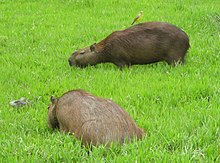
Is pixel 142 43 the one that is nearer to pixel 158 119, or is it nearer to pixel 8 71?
pixel 8 71

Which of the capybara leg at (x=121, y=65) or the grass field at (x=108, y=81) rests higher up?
the grass field at (x=108, y=81)

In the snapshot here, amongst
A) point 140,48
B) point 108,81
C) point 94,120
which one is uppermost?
point 94,120

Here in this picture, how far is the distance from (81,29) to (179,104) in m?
4.02

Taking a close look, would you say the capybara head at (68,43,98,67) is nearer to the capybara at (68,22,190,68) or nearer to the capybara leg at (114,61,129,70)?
the capybara at (68,22,190,68)

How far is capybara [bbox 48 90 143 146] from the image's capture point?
12.5ft

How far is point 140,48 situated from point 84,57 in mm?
841

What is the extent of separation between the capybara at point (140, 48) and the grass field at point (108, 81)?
0.15 m

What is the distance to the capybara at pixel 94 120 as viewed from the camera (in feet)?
12.5

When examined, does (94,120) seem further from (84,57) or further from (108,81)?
(84,57)

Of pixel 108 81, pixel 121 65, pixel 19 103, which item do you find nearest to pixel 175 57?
pixel 121 65

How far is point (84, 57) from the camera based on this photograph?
7.09 m

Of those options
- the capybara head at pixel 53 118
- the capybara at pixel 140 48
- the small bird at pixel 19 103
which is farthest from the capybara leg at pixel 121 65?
the capybara head at pixel 53 118

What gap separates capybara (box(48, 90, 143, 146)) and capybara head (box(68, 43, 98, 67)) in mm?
2400

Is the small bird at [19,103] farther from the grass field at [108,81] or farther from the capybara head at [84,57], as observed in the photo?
the capybara head at [84,57]
